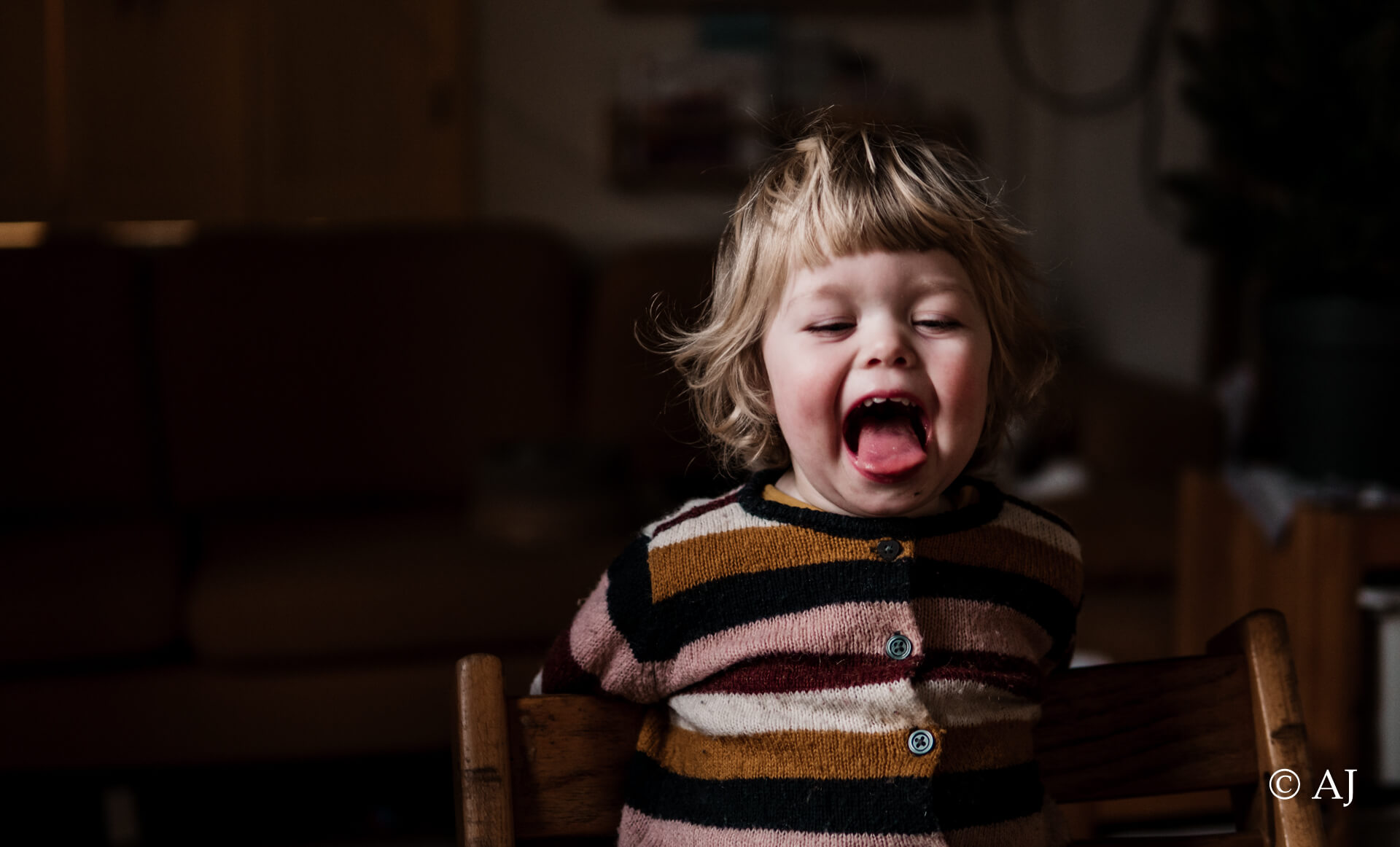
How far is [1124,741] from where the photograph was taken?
0.74 metres

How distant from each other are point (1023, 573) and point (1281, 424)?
3.73 ft

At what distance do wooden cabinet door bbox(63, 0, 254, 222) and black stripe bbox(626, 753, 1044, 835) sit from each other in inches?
94.4

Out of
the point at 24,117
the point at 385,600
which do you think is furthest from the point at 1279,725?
the point at 24,117

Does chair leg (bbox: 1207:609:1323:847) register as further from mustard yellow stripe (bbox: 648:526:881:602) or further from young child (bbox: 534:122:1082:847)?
mustard yellow stripe (bbox: 648:526:881:602)

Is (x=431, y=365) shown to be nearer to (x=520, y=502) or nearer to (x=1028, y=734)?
(x=520, y=502)

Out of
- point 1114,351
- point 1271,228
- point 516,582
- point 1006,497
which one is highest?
point 1271,228

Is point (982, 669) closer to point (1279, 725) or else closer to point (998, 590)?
point (998, 590)

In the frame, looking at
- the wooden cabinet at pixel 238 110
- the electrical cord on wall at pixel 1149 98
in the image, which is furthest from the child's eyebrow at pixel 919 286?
the wooden cabinet at pixel 238 110

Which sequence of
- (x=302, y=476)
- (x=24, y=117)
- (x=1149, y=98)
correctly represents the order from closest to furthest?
1. (x=302, y=476)
2. (x=24, y=117)
3. (x=1149, y=98)

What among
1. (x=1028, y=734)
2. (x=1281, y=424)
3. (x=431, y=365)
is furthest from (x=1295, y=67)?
(x=431, y=365)

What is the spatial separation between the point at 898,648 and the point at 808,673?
0.05 meters

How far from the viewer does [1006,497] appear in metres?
0.78

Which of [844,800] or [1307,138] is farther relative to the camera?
[1307,138]

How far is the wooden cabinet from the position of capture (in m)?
2.62
